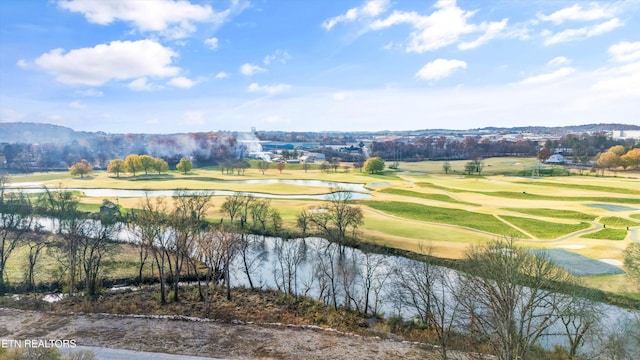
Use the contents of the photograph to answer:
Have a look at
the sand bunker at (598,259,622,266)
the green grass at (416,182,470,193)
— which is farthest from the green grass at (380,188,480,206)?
the sand bunker at (598,259,622,266)

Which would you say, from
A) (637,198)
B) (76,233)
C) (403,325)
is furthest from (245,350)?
(637,198)

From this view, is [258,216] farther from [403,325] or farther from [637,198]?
[637,198]

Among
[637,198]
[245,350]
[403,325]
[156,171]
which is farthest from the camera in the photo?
[156,171]

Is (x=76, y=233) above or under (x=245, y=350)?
above

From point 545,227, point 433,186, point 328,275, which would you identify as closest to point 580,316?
point 328,275

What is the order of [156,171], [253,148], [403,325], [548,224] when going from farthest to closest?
[253,148] → [156,171] → [548,224] → [403,325]
